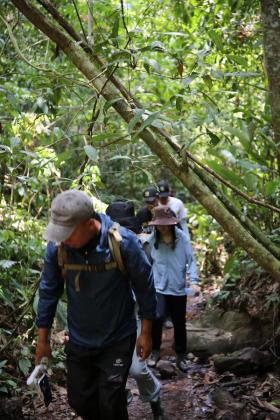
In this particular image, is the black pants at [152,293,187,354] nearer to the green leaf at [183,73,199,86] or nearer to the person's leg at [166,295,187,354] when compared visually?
the person's leg at [166,295,187,354]

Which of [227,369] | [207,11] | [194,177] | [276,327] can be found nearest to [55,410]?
[227,369]

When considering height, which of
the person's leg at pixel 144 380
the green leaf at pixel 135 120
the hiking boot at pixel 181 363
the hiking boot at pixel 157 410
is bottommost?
the hiking boot at pixel 181 363

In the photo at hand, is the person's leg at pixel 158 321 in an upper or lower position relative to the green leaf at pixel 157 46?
lower

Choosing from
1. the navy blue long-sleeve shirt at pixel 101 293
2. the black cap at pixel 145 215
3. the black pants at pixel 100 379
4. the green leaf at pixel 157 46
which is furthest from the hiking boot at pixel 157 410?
the green leaf at pixel 157 46

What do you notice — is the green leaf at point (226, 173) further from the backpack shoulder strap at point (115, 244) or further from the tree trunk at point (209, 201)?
the backpack shoulder strap at point (115, 244)

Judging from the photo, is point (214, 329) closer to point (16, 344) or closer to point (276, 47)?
point (16, 344)

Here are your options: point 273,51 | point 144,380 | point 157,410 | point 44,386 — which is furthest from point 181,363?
point 273,51

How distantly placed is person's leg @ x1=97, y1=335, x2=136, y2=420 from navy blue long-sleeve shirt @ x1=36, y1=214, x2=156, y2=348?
0.08 m

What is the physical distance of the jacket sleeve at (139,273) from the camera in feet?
10.3

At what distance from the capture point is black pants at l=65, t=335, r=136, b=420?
129 inches

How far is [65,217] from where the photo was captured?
2887mm

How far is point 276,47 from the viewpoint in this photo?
9.92 ft

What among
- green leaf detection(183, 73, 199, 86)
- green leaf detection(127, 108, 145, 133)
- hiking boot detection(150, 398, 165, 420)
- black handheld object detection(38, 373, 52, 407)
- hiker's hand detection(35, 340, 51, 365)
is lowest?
hiking boot detection(150, 398, 165, 420)

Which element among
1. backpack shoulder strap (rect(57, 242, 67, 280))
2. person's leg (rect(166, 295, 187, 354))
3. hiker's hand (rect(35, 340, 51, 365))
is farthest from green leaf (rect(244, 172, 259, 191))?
person's leg (rect(166, 295, 187, 354))
